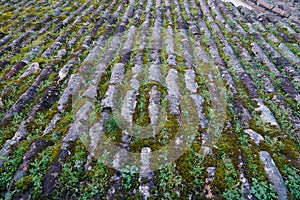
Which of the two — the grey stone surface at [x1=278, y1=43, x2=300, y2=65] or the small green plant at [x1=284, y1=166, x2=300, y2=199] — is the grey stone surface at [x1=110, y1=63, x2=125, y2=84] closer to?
the small green plant at [x1=284, y1=166, x2=300, y2=199]

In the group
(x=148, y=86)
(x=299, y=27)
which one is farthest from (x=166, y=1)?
(x=148, y=86)

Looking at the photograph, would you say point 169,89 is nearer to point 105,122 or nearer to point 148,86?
point 148,86

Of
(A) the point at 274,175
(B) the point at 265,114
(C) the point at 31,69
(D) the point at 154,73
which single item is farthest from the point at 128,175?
(C) the point at 31,69

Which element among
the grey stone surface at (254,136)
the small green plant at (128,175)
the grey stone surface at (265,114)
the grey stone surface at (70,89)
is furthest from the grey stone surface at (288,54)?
the grey stone surface at (70,89)

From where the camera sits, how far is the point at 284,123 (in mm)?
2789

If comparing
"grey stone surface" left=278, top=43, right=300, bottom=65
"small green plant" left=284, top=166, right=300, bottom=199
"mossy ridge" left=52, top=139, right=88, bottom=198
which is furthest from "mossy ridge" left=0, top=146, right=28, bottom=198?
"grey stone surface" left=278, top=43, right=300, bottom=65

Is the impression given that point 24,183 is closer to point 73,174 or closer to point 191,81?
point 73,174

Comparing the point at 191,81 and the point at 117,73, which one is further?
the point at 117,73

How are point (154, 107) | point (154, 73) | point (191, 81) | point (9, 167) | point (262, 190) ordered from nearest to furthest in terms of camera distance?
1. point (262, 190)
2. point (9, 167)
3. point (154, 107)
4. point (191, 81)
5. point (154, 73)

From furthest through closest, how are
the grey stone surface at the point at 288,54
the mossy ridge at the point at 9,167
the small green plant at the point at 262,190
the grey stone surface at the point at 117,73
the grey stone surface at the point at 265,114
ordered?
1. the grey stone surface at the point at 288,54
2. the grey stone surface at the point at 117,73
3. the grey stone surface at the point at 265,114
4. the mossy ridge at the point at 9,167
5. the small green plant at the point at 262,190

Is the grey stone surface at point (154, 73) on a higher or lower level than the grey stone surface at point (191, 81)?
higher

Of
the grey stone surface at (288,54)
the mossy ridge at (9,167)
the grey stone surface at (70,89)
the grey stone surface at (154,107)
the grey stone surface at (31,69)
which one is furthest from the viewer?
the grey stone surface at (288,54)

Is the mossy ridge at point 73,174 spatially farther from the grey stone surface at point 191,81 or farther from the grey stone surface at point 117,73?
the grey stone surface at point 191,81

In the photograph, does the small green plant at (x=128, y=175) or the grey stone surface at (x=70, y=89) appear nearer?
the small green plant at (x=128, y=175)
